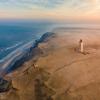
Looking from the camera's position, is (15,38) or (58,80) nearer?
(58,80)

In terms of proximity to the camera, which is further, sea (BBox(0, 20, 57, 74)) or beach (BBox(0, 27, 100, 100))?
sea (BBox(0, 20, 57, 74))

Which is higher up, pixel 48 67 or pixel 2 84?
pixel 48 67

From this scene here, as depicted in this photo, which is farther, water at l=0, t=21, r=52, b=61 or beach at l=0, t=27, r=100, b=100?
water at l=0, t=21, r=52, b=61

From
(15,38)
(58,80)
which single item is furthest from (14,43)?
(58,80)

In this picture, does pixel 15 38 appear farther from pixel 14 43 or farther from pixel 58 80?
pixel 58 80

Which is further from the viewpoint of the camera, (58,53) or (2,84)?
(58,53)

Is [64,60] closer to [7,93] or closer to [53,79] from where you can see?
[53,79]

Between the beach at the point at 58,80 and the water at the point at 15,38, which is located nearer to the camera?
the beach at the point at 58,80

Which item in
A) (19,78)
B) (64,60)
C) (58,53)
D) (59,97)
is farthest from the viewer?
(58,53)

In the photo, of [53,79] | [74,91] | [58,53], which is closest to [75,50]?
[58,53]

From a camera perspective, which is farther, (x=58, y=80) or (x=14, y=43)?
(x=14, y=43)

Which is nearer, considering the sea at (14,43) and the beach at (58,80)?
the beach at (58,80)
